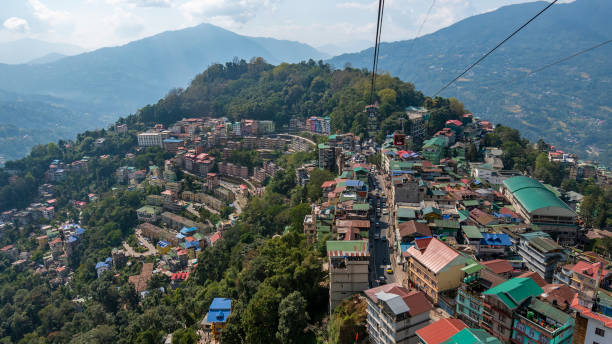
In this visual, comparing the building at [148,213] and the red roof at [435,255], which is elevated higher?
the red roof at [435,255]

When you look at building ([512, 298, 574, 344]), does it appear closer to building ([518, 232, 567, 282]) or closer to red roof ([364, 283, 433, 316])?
red roof ([364, 283, 433, 316])

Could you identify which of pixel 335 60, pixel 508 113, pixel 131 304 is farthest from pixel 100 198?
pixel 335 60

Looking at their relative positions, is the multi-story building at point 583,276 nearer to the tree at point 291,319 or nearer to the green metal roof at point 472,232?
the green metal roof at point 472,232

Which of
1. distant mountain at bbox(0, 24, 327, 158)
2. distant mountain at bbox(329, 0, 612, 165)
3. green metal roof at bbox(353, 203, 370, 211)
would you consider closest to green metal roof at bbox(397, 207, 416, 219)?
green metal roof at bbox(353, 203, 370, 211)

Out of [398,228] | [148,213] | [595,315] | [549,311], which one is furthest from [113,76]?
[595,315]

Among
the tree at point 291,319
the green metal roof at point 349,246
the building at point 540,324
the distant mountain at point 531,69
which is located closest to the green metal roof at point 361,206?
the green metal roof at point 349,246

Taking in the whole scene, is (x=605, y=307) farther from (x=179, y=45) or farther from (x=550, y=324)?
(x=179, y=45)
